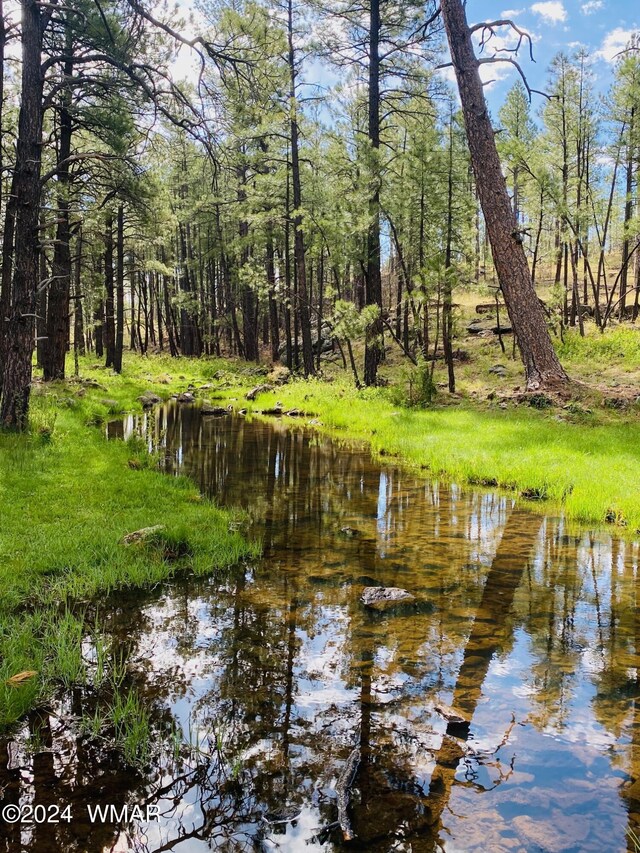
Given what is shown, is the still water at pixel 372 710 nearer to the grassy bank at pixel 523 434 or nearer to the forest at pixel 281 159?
the grassy bank at pixel 523 434

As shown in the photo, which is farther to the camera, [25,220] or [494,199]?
[494,199]

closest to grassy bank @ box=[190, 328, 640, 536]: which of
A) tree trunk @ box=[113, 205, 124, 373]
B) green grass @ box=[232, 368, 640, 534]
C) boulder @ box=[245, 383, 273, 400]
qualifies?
green grass @ box=[232, 368, 640, 534]

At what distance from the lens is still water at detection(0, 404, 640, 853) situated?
91.1 inches

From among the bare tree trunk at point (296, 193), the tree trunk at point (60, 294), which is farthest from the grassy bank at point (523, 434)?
the tree trunk at point (60, 294)

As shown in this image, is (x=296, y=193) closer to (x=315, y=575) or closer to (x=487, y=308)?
(x=487, y=308)

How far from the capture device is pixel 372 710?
3.09 m

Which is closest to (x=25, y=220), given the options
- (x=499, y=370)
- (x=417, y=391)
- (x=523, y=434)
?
(x=523, y=434)

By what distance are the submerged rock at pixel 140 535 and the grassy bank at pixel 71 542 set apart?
6 centimetres

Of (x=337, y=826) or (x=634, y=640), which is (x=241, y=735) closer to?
(x=337, y=826)

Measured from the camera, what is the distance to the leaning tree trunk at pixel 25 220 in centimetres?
947

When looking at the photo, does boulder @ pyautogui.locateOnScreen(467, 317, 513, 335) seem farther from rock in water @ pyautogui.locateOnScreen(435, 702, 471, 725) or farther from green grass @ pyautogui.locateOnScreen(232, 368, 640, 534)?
rock in water @ pyautogui.locateOnScreen(435, 702, 471, 725)

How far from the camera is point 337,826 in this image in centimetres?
230

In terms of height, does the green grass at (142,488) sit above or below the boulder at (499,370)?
below

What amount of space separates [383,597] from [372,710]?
142cm
